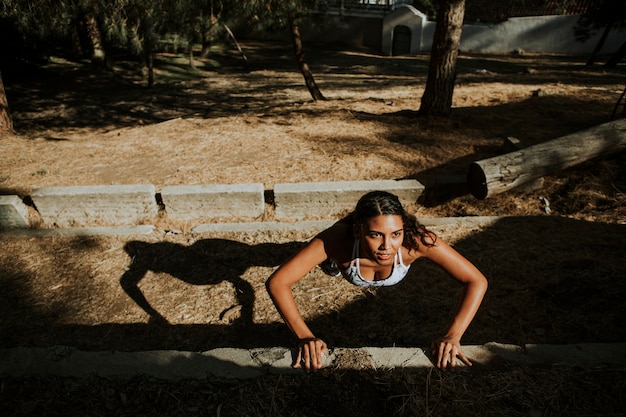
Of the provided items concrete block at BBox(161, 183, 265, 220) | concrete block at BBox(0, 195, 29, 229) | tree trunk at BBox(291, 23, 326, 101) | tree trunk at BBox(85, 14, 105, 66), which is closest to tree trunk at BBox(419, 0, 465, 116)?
tree trunk at BBox(291, 23, 326, 101)

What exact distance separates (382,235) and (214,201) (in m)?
2.75

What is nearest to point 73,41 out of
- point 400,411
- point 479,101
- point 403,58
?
point 403,58

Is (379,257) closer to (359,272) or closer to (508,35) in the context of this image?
(359,272)

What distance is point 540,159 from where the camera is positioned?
14.4 feet

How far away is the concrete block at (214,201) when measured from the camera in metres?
4.25

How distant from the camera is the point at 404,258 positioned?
2381 mm

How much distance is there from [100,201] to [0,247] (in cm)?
107

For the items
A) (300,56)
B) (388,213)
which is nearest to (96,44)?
(300,56)

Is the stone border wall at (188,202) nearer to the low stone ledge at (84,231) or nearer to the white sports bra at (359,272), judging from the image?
the low stone ledge at (84,231)

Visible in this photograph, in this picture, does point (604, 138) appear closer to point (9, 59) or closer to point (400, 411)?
point (400, 411)

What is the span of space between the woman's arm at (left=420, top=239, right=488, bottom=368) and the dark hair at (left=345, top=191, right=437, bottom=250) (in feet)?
0.35

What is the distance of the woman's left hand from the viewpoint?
6.70 feet

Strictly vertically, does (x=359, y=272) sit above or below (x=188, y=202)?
above

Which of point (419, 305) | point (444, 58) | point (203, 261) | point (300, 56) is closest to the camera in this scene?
point (419, 305)
